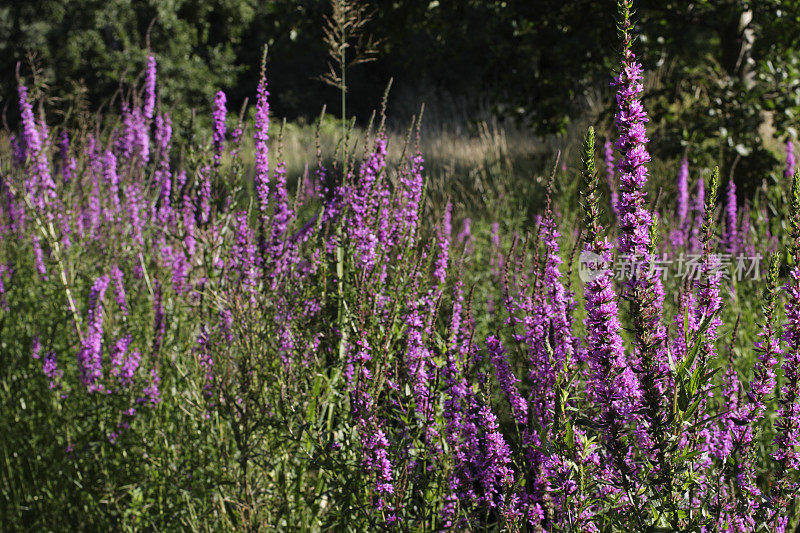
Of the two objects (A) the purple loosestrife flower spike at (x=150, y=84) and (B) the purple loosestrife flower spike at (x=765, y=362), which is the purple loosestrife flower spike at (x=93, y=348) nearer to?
(A) the purple loosestrife flower spike at (x=150, y=84)

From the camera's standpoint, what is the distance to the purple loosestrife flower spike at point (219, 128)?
9.62ft

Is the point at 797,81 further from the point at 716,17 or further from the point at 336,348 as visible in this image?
the point at 336,348

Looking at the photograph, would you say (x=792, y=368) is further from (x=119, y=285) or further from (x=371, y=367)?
(x=119, y=285)

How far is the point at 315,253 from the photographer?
8.49 ft

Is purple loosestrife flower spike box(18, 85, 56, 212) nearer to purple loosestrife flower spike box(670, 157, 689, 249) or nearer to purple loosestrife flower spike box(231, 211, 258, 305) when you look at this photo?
purple loosestrife flower spike box(231, 211, 258, 305)

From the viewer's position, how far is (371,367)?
218cm

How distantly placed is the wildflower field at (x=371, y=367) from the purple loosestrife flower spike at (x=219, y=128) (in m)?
0.01

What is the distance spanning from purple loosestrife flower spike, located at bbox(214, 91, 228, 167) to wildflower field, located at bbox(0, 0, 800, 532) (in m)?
0.01

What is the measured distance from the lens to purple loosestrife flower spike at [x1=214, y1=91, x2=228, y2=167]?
293cm

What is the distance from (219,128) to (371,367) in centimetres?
145

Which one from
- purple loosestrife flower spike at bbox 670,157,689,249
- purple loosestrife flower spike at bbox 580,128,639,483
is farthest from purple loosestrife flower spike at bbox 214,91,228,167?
purple loosestrife flower spike at bbox 670,157,689,249

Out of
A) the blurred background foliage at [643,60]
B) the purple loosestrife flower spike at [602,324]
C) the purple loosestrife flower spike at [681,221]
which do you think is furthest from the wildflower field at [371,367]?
the blurred background foliage at [643,60]

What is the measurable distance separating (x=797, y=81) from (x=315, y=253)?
20.2 feet

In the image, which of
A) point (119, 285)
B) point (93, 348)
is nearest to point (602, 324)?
point (93, 348)
